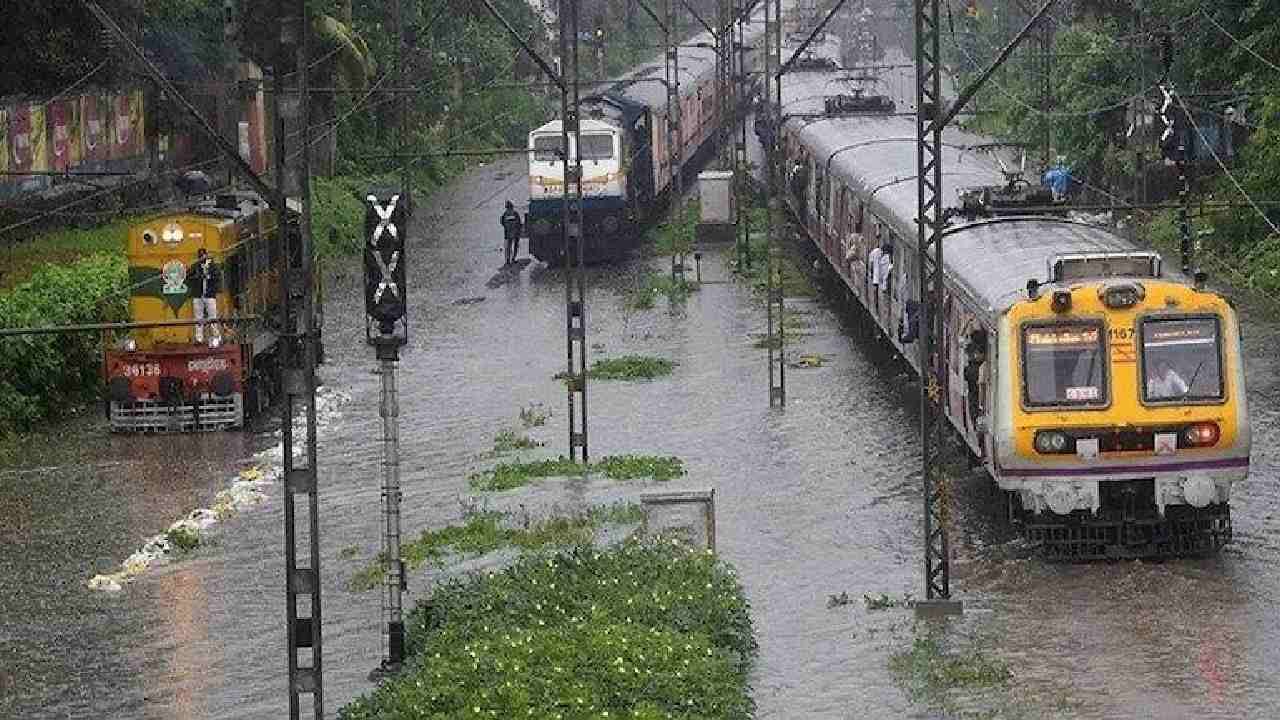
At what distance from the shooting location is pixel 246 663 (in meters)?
22.1

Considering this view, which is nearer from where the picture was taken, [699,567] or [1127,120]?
[699,567]

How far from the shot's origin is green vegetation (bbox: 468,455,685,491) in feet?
98.5

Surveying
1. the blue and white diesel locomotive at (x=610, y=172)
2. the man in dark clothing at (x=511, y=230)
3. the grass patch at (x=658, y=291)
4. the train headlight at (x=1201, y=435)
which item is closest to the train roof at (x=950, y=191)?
the train headlight at (x=1201, y=435)

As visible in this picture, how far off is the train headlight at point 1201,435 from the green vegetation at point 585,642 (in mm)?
4129

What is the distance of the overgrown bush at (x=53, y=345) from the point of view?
34.4m

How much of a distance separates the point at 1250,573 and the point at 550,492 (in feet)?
28.4

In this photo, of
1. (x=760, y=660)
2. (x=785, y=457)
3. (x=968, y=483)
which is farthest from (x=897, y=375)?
(x=760, y=660)

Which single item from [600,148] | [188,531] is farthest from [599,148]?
[188,531]

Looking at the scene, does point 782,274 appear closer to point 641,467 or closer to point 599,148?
point 599,148

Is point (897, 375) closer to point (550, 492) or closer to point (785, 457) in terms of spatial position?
point (785, 457)

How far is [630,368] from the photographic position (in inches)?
1505

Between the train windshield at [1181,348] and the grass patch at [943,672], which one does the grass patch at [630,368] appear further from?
the grass patch at [943,672]

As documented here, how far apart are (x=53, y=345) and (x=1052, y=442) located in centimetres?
1627

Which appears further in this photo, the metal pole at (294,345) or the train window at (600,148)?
the train window at (600,148)
